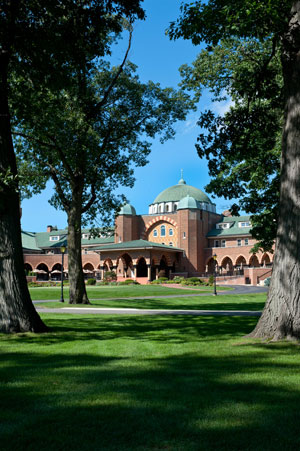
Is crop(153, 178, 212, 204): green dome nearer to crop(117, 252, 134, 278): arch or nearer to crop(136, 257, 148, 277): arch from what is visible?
crop(136, 257, 148, 277): arch

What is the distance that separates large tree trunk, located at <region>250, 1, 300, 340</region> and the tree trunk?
1394 cm

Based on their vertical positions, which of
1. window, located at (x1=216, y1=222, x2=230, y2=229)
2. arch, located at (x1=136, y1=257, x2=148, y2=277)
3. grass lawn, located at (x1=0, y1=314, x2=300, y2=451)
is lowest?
grass lawn, located at (x1=0, y1=314, x2=300, y2=451)

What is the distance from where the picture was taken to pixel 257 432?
3.61 metres

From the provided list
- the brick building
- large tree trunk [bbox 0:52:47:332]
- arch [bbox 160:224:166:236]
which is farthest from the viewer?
arch [bbox 160:224:166:236]

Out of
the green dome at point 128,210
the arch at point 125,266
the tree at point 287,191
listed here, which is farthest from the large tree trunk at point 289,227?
the green dome at point 128,210

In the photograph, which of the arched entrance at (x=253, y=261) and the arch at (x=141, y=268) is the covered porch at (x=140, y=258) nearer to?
the arch at (x=141, y=268)

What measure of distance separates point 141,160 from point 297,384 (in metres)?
19.1

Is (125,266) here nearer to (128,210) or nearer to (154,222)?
(154,222)

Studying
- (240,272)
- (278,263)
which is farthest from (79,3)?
(240,272)

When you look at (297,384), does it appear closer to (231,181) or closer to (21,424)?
(21,424)

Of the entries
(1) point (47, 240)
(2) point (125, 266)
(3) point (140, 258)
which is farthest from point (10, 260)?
(1) point (47, 240)

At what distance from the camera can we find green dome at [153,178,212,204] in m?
78.5

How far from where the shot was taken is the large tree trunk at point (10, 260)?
9852 mm

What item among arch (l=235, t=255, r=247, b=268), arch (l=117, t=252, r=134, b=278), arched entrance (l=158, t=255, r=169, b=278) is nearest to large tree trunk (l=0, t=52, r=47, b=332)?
arch (l=117, t=252, r=134, b=278)
